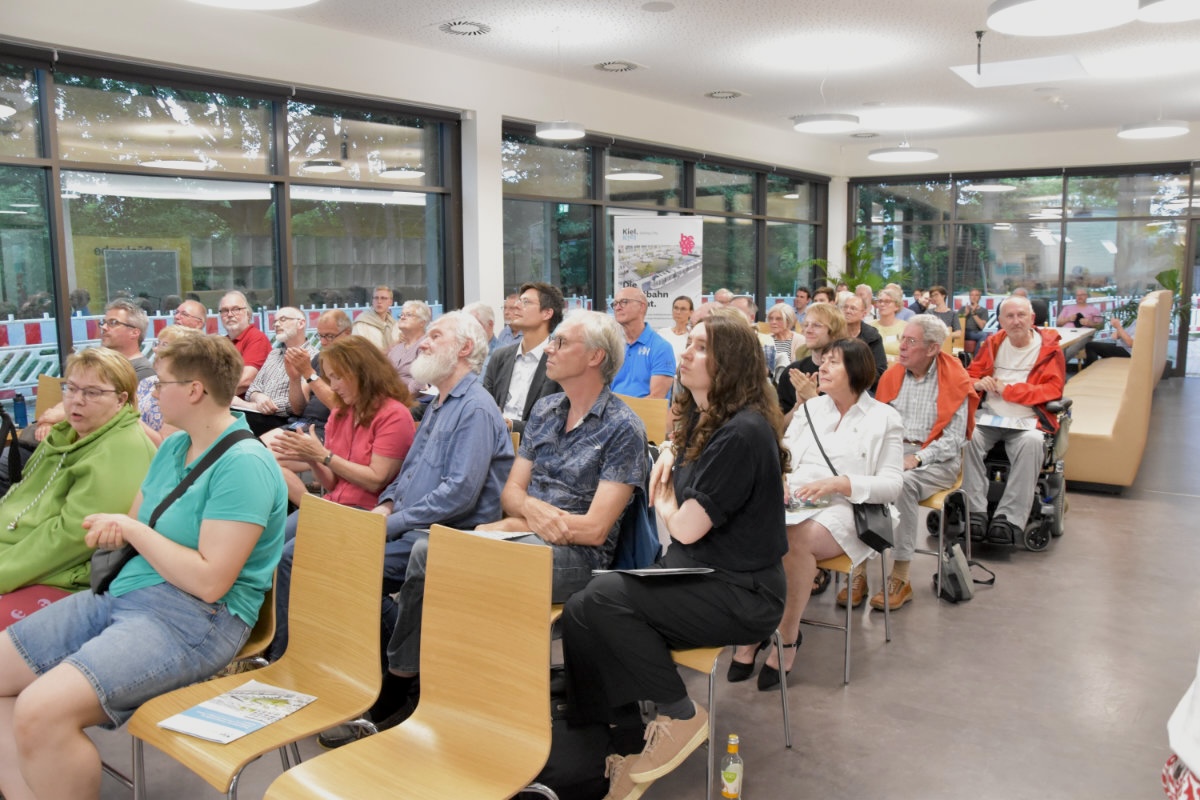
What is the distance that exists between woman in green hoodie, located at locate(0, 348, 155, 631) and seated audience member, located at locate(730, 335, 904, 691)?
222cm

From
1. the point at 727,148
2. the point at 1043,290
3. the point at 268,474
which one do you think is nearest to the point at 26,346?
the point at 268,474

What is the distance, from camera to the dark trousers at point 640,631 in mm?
2555

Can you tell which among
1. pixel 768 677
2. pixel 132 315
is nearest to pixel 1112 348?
pixel 768 677

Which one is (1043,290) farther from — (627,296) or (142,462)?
(142,462)

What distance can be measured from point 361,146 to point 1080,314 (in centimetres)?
1003

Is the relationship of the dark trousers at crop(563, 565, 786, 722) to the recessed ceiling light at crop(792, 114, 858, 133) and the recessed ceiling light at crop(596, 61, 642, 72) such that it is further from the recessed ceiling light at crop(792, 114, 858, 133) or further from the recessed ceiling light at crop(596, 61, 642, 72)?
the recessed ceiling light at crop(596, 61, 642, 72)

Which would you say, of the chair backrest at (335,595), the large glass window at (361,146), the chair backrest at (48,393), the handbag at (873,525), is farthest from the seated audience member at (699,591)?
the large glass window at (361,146)

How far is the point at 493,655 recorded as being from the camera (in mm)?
2164

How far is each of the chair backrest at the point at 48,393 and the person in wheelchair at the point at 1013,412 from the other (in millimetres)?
4813

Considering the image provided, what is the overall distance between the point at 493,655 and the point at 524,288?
9.90ft

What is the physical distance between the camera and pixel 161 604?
7.94ft

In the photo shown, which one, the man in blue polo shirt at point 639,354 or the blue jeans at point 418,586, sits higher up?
the man in blue polo shirt at point 639,354

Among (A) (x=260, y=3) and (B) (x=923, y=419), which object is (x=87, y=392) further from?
(B) (x=923, y=419)

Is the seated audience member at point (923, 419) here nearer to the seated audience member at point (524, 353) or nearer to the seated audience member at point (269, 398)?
the seated audience member at point (524, 353)
